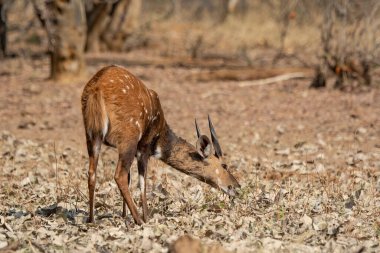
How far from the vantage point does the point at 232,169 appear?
30.9 ft

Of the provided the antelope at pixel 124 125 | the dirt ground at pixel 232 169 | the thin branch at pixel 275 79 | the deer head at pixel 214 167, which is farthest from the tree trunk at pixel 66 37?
the antelope at pixel 124 125

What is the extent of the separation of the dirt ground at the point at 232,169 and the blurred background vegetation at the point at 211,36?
633 mm

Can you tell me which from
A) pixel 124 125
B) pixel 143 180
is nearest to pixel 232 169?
pixel 143 180

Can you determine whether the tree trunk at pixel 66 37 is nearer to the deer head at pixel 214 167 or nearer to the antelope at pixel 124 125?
the deer head at pixel 214 167

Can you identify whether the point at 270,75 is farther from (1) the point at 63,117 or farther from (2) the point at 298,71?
(1) the point at 63,117

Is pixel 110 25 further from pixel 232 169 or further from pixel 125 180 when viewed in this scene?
pixel 125 180

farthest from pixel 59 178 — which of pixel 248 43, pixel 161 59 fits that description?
pixel 248 43

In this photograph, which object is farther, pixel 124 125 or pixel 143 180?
pixel 143 180

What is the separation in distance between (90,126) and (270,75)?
10.2 metres

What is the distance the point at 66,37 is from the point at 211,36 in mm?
9333

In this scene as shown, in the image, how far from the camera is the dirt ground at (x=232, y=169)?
6.30 m

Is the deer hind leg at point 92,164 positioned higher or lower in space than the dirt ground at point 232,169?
higher

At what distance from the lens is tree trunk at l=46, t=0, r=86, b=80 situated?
51.9 ft

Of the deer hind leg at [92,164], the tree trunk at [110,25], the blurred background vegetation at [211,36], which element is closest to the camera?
the deer hind leg at [92,164]
